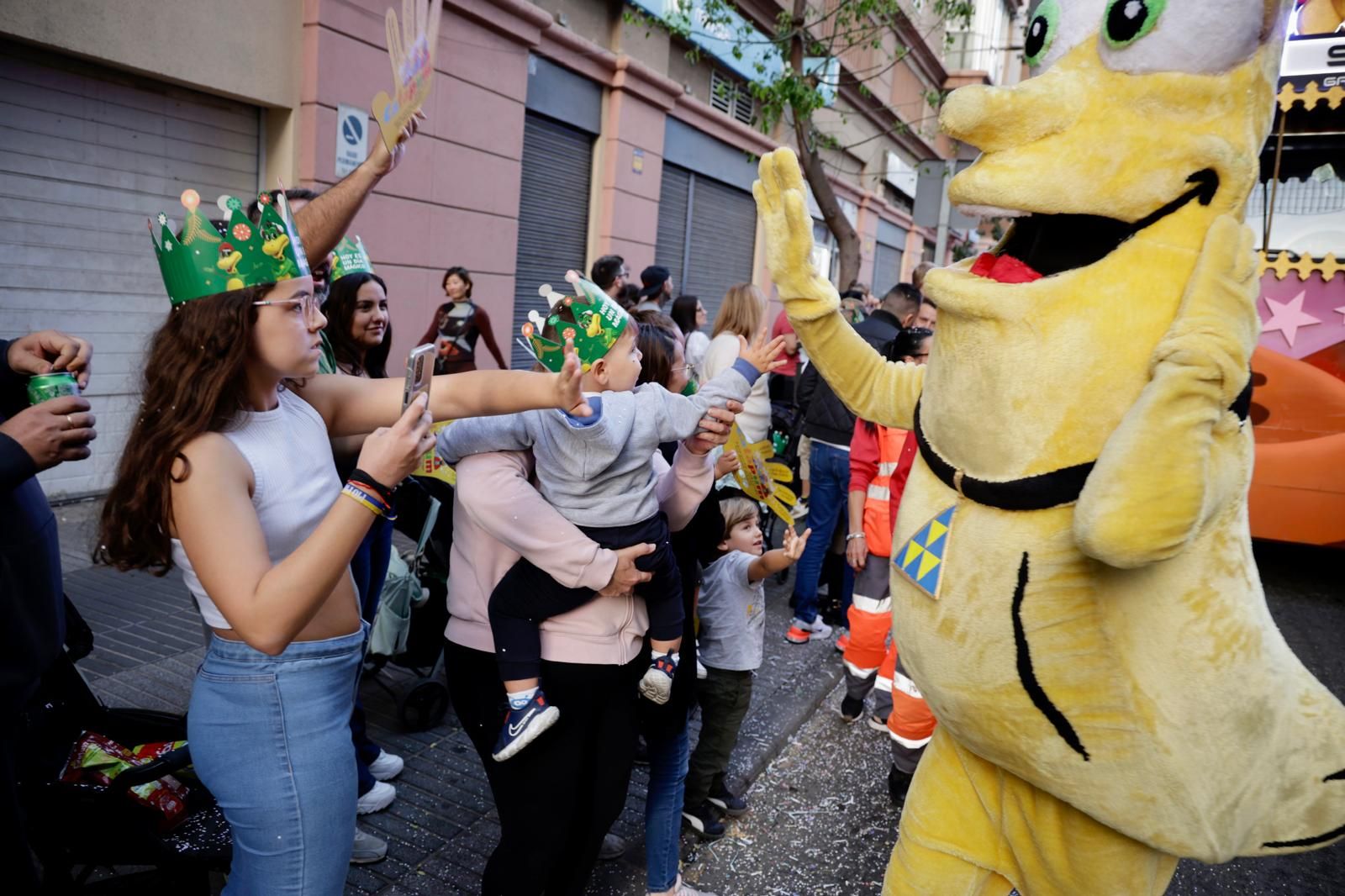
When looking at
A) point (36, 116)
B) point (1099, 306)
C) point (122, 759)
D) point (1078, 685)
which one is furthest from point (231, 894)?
point (36, 116)

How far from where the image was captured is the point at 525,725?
7.24 feet

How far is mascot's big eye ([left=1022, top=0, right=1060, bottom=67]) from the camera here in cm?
176

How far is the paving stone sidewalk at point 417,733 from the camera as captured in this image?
2.94m

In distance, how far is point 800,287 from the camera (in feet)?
6.94

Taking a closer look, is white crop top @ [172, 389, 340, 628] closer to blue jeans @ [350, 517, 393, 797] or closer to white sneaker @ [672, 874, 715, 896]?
blue jeans @ [350, 517, 393, 797]

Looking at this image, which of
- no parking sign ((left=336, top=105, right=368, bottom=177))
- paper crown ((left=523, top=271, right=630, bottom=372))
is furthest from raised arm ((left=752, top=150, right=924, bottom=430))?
no parking sign ((left=336, top=105, right=368, bottom=177))

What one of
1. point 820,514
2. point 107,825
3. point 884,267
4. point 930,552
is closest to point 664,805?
point 930,552

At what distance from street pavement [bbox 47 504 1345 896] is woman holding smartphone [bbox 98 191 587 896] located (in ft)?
2.90

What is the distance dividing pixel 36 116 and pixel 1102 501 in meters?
6.40

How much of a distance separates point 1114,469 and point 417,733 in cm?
318

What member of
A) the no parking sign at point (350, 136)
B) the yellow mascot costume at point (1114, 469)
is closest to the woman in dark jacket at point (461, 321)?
the no parking sign at point (350, 136)

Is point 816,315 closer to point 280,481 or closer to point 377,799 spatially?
point 280,481

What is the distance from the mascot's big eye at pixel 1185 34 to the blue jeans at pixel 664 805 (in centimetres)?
206

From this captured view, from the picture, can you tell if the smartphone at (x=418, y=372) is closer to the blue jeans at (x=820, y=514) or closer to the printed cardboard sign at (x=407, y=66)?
the printed cardboard sign at (x=407, y=66)
